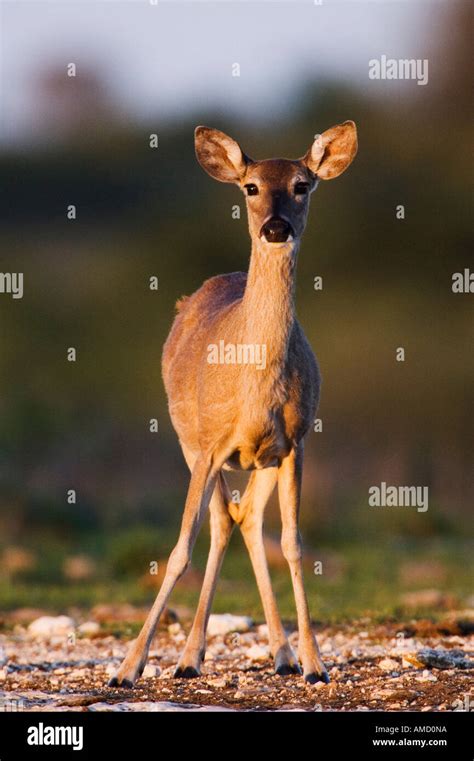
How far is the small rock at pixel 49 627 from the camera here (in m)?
13.6

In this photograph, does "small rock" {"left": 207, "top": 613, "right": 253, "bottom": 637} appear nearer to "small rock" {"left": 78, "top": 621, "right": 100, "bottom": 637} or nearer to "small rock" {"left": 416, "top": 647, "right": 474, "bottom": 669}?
"small rock" {"left": 78, "top": 621, "right": 100, "bottom": 637}

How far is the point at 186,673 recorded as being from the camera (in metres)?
11.2

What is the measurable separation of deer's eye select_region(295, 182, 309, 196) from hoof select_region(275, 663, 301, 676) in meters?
3.09

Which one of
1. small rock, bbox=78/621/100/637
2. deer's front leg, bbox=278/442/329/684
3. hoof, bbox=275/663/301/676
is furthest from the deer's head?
small rock, bbox=78/621/100/637

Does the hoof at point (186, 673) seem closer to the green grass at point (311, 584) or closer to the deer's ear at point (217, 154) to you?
the green grass at point (311, 584)

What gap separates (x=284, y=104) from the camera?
37062mm

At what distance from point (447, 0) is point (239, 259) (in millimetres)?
11066

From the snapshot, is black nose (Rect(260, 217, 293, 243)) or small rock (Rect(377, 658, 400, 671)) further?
small rock (Rect(377, 658, 400, 671))

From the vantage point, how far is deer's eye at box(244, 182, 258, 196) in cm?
1068

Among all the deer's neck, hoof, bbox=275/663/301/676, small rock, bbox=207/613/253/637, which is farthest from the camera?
small rock, bbox=207/613/253/637

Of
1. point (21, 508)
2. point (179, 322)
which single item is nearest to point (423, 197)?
point (21, 508)

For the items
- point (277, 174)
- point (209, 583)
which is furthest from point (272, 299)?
point (209, 583)

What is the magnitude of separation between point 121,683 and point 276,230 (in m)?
2.95
